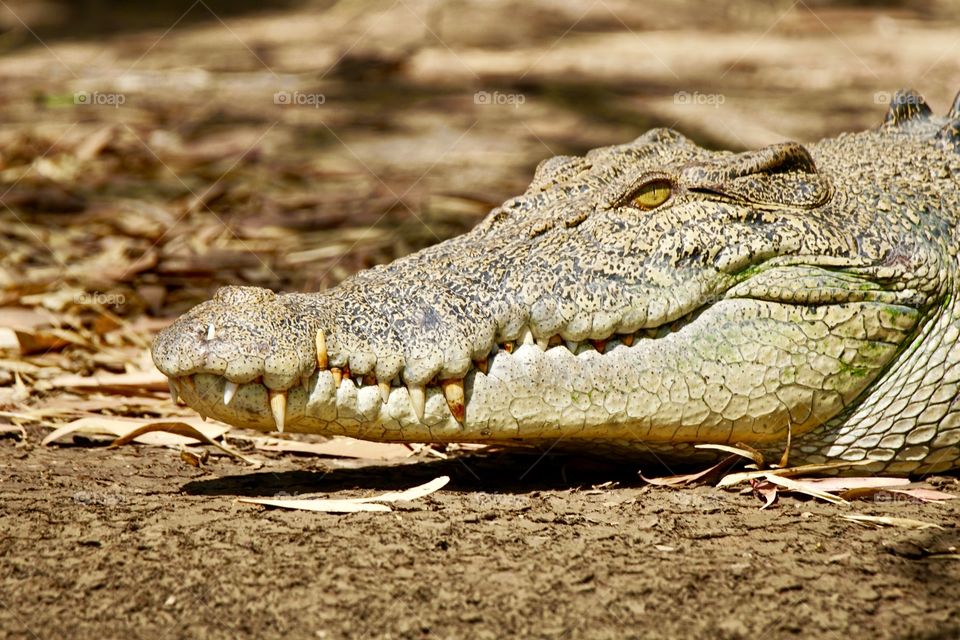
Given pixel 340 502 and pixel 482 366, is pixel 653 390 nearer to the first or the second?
pixel 482 366

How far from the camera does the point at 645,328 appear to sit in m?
3.11

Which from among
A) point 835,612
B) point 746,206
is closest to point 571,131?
point 746,206

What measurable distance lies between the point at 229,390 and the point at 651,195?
53.8 inches

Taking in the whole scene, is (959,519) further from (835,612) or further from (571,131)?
(571,131)

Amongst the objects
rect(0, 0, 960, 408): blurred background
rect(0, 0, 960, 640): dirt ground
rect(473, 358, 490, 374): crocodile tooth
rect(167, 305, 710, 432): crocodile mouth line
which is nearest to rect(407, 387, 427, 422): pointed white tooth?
rect(167, 305, 710, 432): crocodile mouth line

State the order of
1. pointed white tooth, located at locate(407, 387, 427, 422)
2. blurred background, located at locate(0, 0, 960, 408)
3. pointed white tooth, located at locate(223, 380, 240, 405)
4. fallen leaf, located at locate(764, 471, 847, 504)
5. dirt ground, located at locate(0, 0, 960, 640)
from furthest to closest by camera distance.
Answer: blurred background, located at locate(0, 0, 960, 408)
fallen leaf, located at locate(764, 471, 847, 504)
pointed white tooth, located at locate(407, 387, 427, 422)
pointed white tooth, located at locate(223, 380, 240, 405)
dirt ground, located at locate(0, 0, 960, 640)

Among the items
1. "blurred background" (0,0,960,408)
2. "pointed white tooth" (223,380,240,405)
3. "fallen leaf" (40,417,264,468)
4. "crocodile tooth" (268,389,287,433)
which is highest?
"blurred background" (0,0,960,408)

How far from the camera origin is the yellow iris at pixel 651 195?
3285mm

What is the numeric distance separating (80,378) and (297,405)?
2.04 meters

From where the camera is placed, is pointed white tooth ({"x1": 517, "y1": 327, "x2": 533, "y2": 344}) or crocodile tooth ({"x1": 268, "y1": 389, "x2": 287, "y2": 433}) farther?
pointed white tooth ({"x1": 517, "y1": 327, "x2": 533, "y2": 344})

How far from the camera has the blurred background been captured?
5781 mm

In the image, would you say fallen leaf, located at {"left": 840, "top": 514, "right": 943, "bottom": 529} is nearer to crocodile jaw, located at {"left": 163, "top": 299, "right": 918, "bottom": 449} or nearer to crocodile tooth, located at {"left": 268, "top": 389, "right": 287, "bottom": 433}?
crocodile jaw, located at {"left": 163, "top": 299, "right": 918, "bottom": 449}

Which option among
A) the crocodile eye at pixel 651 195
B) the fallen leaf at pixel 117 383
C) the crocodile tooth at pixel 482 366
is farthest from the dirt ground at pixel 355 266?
the crocodile eye at pixel 651 195

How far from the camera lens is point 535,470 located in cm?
354
